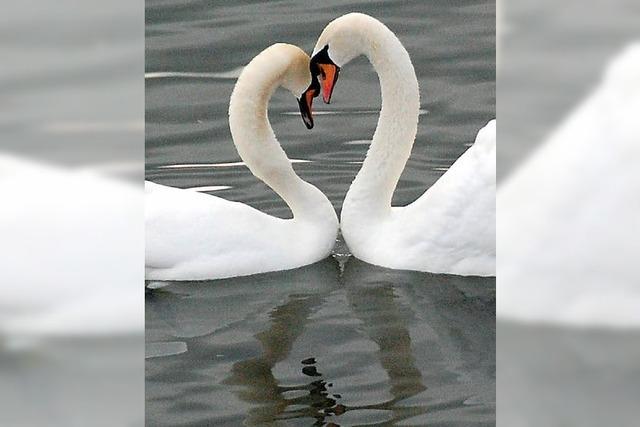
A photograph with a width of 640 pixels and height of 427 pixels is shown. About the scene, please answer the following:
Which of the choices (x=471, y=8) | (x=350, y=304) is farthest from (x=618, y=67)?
(x=471, y=8)

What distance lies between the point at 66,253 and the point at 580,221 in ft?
1.30

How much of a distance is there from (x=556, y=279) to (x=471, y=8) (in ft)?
24.2

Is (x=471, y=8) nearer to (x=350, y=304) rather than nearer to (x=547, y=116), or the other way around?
(x=350, y=304)

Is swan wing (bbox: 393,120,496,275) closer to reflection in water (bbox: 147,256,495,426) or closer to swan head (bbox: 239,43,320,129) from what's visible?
reflection in water (bbox: 147,256,495,426)

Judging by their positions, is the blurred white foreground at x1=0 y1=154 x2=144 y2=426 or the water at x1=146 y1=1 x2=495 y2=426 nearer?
the blurred white foreground at x1=0 y1=154 x2=144 y2=426

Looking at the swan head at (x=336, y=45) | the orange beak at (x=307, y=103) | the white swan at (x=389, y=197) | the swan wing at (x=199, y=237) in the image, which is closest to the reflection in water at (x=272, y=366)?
the swan wing at (x=199, y=237)

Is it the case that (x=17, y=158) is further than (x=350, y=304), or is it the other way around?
(x=350, y=304)

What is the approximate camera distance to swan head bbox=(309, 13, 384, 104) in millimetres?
A: 4711

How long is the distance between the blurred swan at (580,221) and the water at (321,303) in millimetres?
2230

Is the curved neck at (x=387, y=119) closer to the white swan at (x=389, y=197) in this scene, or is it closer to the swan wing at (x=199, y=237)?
the white swan at (x=389, y=197)

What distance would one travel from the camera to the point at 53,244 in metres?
0.95

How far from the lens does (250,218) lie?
14.8 ft

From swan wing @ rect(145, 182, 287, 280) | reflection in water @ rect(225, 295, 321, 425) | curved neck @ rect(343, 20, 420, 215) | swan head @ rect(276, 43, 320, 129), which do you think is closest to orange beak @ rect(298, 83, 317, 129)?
swan head @ rect(276, 43, 320, 129)

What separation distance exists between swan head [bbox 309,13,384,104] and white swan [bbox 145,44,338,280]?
2.6 inches
